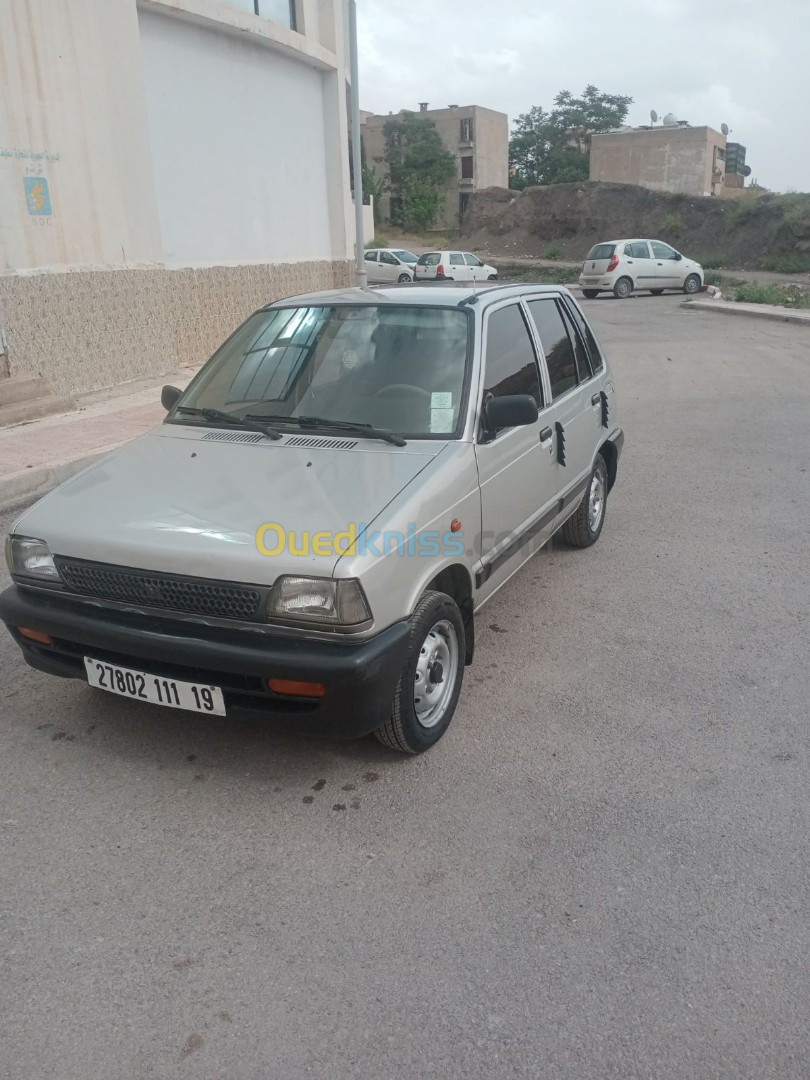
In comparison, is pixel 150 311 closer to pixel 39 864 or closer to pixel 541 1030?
pixel 39 864

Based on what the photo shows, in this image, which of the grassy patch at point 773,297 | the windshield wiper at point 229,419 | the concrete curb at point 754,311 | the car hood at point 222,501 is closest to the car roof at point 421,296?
the windshield wiper at point 229,419

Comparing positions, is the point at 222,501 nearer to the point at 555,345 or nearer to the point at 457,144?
the point at 555,345

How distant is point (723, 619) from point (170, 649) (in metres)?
3.13

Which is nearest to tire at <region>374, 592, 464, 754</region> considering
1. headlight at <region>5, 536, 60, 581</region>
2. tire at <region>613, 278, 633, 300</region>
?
headlight at <region>5, 536, 60, 581</region>

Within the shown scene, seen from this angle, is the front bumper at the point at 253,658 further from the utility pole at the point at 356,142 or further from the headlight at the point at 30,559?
the utility pole at the point at 356,142

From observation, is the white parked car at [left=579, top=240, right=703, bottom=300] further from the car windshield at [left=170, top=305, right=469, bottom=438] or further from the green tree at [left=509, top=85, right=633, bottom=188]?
the green tree at [left=509, top=85, right=633, bottom=188]

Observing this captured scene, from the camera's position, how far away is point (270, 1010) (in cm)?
240

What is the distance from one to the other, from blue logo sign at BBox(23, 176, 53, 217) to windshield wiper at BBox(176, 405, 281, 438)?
6.78 m

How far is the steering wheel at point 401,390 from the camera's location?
13.4 feet

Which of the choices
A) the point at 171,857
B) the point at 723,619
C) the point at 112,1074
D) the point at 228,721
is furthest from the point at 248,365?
the point at 112,1074

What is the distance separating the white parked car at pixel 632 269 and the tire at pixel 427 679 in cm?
2515

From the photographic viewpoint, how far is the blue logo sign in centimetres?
977

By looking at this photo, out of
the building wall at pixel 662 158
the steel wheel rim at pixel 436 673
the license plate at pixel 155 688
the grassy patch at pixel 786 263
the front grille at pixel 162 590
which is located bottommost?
the grassy patch at pixel 786 263

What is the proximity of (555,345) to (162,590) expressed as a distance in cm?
292
